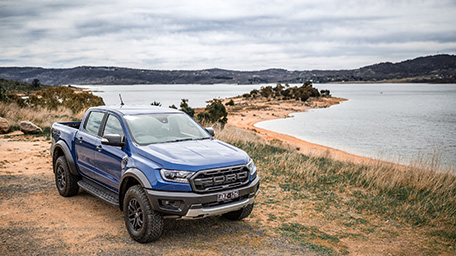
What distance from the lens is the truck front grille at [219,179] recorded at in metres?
4.59

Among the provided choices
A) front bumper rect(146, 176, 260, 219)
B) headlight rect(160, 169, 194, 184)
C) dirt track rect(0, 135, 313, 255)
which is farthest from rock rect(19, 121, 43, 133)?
headlight rect(160, 169, 194, 184)

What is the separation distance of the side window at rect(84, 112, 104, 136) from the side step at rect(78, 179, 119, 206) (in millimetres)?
928

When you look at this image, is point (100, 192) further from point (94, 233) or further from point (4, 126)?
point (4, 126)

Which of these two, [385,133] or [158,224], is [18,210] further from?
[385,133]

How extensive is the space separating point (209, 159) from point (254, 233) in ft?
5.41

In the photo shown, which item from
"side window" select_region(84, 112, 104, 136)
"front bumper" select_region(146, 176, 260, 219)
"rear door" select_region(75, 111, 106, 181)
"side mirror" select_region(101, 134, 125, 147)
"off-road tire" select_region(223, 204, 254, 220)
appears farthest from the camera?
"side window" select_region(84, 112, 104, 136)

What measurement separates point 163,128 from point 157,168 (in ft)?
4.36

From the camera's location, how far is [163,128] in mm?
5832

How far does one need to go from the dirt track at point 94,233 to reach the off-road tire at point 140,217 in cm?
17

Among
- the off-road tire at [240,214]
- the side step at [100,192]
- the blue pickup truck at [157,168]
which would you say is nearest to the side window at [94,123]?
the blue pickup truck at [157,168]

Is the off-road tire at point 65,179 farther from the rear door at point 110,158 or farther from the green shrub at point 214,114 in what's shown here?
the green shrub at point 214,114

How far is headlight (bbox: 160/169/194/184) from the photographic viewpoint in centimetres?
455

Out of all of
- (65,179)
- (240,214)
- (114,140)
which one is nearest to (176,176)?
(114,140)

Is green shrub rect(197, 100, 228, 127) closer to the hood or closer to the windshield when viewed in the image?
the windshield
